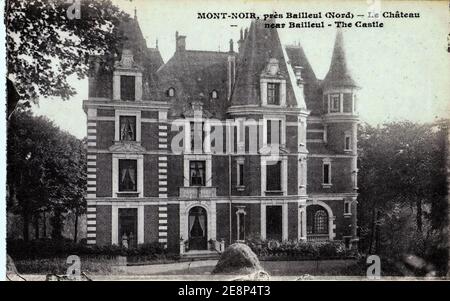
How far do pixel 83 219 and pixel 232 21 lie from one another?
8330 mm

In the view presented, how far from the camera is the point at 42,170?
15.3 metres

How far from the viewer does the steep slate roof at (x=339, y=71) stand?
14602 millimetres

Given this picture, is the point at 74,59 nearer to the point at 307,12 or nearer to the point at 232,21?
the point at 232,21

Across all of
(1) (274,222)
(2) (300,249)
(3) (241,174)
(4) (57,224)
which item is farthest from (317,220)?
(4) (57,224)

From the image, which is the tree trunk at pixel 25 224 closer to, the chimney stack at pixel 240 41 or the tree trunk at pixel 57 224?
the tree trunk at pixel 57 224

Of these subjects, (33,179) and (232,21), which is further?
(33,179)

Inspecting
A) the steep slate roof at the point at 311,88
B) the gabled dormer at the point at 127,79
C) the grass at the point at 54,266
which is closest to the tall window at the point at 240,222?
the grass at the point at 54,266

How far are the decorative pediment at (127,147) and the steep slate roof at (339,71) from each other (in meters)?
6.76

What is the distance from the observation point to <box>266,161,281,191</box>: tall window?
16.8 meters

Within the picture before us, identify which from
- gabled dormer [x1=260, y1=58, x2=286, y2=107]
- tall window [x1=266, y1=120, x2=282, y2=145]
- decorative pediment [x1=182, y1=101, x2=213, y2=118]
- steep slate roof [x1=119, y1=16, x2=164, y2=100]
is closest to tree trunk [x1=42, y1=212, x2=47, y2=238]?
steep slate roof [x1=119, y1=16, x2=164, y2=100]

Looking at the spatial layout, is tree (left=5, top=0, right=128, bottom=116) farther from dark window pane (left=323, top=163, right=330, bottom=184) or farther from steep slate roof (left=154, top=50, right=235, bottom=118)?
dark window pane (left=323, top=163, right=330, bottom=184)

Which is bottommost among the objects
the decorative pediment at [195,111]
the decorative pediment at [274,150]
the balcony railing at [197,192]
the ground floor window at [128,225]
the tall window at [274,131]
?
the ground floor window at [128,225]

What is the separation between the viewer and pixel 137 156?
16.6 m

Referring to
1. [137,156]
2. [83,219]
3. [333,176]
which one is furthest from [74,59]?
[333,176]
